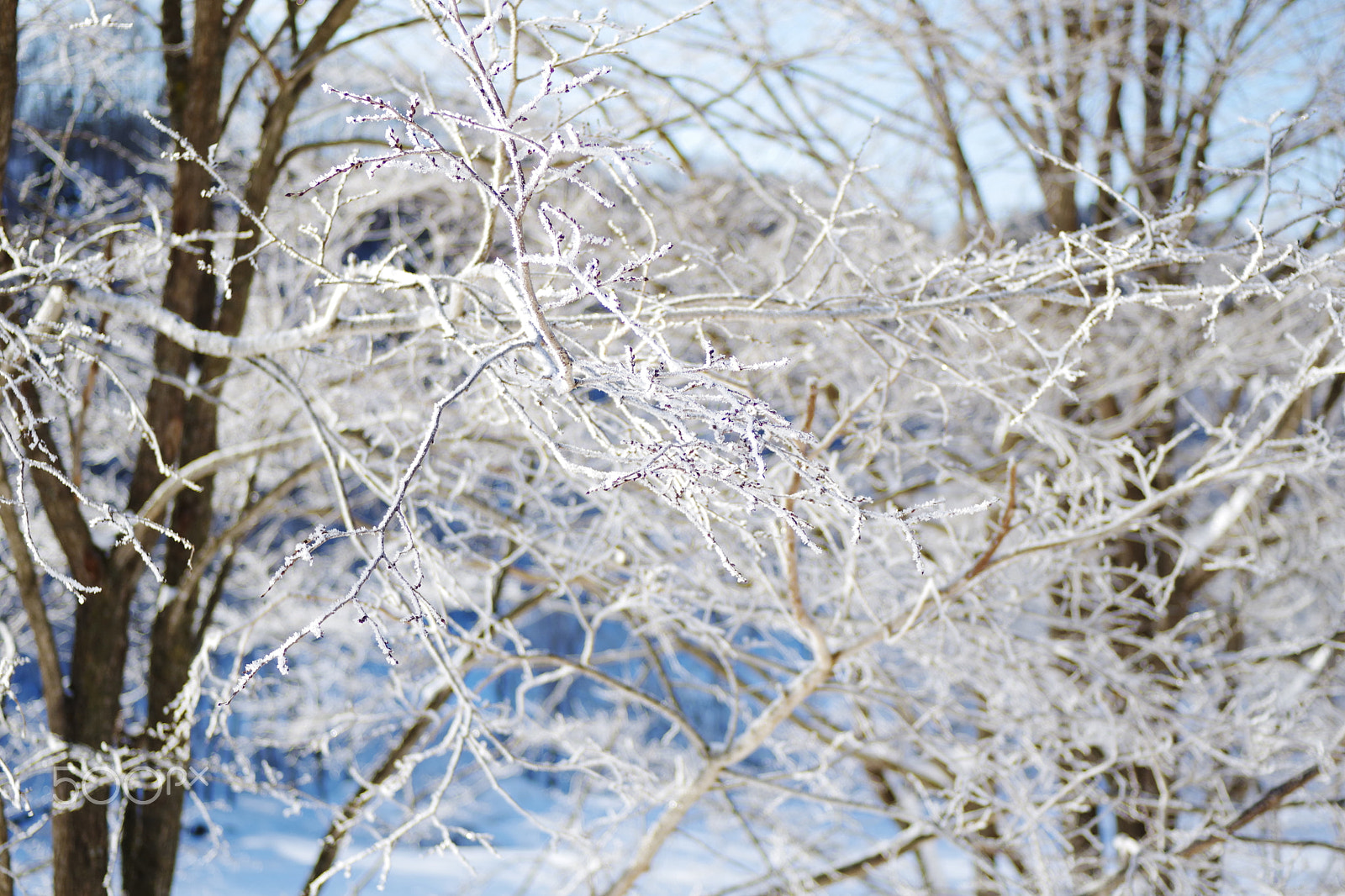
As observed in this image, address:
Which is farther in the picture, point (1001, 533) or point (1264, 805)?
point (1264, 805)

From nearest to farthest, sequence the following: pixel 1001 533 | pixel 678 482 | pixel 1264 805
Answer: pixel 678 482 → pixel 1001 533 → pixel 1264 805

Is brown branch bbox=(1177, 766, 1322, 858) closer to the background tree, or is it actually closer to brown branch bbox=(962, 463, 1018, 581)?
the background tree

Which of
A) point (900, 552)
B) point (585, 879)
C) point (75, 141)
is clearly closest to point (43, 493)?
point (585, 879)

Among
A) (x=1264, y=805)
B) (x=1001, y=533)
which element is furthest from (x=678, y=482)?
(x=1264, y=805)

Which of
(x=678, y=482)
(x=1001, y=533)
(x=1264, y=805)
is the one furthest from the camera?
(x=1264, y=805)

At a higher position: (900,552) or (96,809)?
(900,552)

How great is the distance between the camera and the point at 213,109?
445 cm

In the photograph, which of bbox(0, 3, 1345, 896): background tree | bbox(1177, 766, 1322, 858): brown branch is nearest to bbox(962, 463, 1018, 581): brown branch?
bbox(0, 3, 1345, 896): background tree

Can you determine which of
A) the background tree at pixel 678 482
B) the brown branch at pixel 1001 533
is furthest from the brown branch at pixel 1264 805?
the brown branch at pixel 1001 533

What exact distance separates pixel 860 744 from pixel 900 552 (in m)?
1.31

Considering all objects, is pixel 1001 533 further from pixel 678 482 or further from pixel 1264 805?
pixel 1264 805

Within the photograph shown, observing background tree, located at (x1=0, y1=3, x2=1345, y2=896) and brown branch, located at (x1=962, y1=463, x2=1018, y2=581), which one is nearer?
background tree, located at (x1=0, y1=3, x2=1345, y2=896)

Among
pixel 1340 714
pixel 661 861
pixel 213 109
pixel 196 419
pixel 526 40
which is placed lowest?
pixel 661 861

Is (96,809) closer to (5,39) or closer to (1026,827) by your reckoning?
(5,39)
